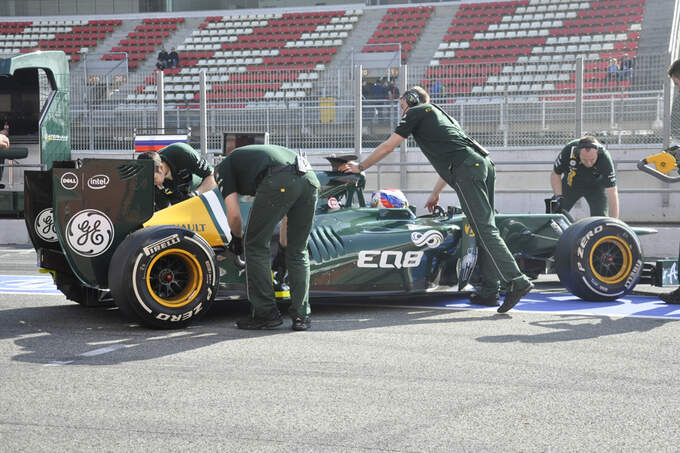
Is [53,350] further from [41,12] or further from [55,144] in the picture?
[41,12]

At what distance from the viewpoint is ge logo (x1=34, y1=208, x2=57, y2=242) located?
6445mm

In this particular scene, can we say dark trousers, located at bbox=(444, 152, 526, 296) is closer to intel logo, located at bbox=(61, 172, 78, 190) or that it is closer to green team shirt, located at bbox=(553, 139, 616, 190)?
green team shirt, located at bbox=(553, 139, 616, 190)

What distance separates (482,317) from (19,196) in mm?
9749

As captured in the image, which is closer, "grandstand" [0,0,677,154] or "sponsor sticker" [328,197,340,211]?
"sponsor sticker" [328,197,340,211]

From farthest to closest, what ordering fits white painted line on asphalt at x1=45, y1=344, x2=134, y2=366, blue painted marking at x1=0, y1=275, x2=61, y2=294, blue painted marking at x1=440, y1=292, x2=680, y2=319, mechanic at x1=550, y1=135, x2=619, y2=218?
mechanic at x1=550, y1=135, x2=619, y2=218, blue painted marking at x1=0, y1=275, x2=61, y2=294, blue painted marking at x1=440, y1=292, x2=680, y2=319, white painted line on asphalt at x1=45, y1=344, x2=134, y2=366

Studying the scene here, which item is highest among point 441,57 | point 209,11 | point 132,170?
point 209,11

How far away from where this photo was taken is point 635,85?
13.4m

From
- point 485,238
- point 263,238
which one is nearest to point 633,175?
point 485,238

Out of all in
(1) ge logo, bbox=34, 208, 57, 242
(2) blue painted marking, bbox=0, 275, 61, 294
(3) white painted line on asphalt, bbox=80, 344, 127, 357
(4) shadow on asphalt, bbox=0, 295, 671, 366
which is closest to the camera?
(3) white painted line on asphalt, bbox=80, 344, 127, 357

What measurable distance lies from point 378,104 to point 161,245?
8.95 meters

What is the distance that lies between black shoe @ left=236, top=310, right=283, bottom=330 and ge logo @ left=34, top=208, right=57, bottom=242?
1.67 m

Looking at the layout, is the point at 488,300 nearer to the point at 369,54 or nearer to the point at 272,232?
the point at 272,232

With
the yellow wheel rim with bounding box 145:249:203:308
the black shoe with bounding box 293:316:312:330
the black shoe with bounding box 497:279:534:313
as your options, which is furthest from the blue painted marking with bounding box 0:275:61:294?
the black shoe with bounding box 497:279:534:313

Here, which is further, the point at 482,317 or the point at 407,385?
the point at 482,317
